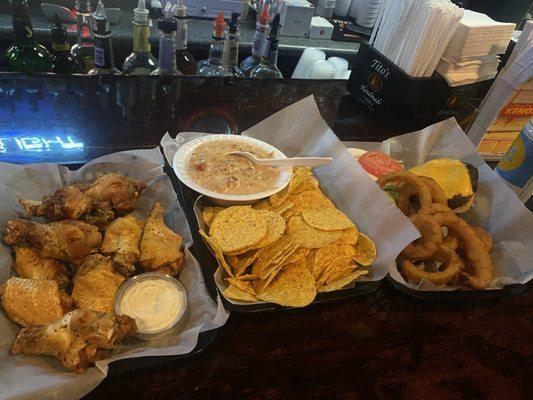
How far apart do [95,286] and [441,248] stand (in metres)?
1.23

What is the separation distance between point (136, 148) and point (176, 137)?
7.5 inches

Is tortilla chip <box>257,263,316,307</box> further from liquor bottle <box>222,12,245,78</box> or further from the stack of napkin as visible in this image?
the stack of napkin

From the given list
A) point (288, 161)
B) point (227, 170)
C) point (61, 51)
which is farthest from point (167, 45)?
point (288, 161)

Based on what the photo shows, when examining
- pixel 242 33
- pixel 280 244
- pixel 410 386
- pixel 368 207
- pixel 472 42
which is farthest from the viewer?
pixel 242 33

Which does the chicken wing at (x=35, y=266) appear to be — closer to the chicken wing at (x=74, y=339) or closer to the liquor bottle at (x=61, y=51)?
the chicken wing at (x=74, y=339)

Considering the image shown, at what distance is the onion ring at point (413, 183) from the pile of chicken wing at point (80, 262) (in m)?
0.91

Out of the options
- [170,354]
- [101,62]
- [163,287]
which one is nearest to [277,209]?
[163,287]

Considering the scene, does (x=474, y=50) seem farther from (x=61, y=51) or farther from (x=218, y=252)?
(x=61, y=51)

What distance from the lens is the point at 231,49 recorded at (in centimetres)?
241

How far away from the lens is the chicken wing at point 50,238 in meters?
1.38

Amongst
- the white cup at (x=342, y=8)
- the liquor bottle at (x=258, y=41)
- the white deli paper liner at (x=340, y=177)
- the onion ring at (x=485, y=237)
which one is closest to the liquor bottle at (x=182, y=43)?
the liquor bottle at (x=258, y=41)

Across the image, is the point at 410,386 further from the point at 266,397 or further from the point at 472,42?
the point at 472,42

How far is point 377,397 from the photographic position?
125 centimetres

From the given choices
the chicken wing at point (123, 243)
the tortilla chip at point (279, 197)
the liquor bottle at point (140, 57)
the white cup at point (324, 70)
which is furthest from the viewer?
the white cup at point (324, 70)
